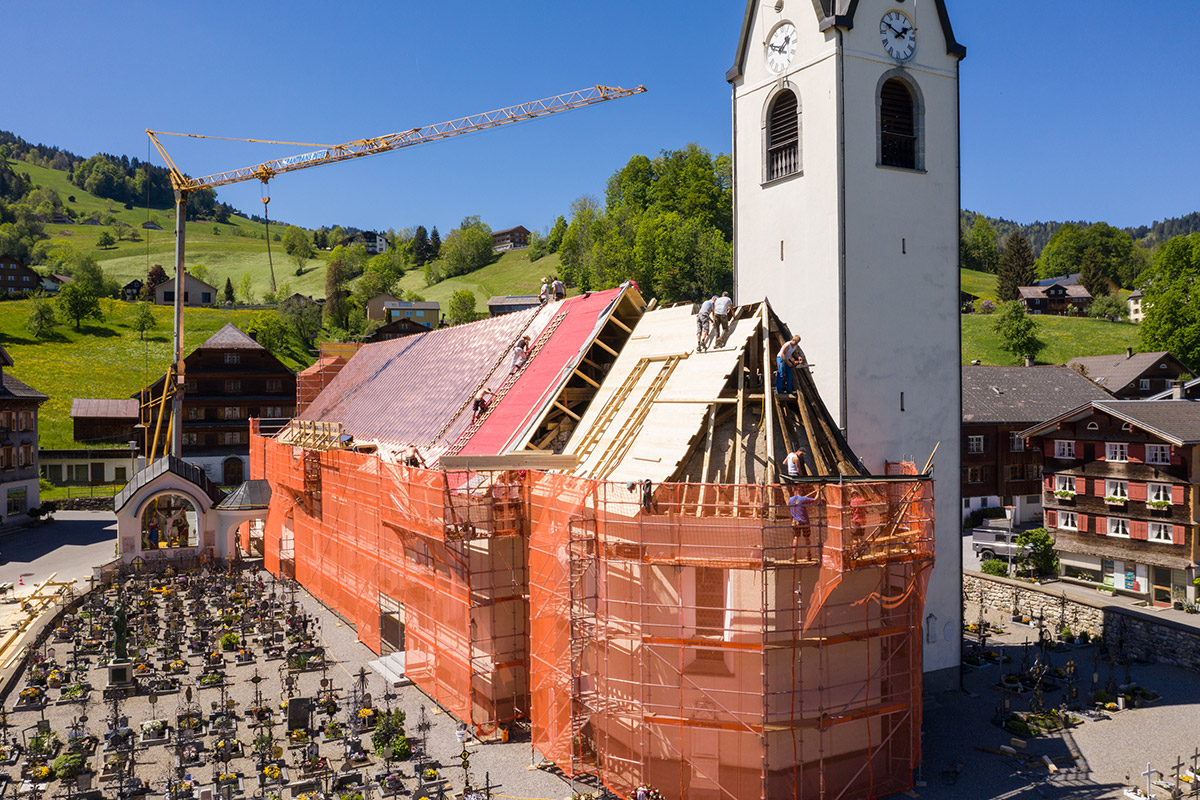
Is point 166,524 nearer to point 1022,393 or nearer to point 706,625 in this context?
point 706,625

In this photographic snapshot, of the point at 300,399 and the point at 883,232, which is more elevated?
the point at 883,232

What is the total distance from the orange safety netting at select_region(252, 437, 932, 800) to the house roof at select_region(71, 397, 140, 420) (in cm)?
6468

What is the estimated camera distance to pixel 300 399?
177ft

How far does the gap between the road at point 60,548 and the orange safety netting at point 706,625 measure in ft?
95.9

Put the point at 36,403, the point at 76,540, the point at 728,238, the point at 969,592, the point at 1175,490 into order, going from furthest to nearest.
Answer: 1. the point at 728,238
2. the point at 36,403
3. the point at 76,540
4. the point at 969,592
5. the point at 1175,490

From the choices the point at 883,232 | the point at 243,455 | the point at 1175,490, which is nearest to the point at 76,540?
the point at 243,455

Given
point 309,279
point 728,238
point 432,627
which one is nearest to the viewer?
point 432,627

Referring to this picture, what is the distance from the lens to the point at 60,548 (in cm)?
5166

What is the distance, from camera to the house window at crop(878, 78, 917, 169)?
27.5 metres

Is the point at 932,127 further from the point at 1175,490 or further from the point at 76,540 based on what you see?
the point at 76,540

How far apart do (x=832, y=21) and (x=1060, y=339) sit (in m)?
89.7

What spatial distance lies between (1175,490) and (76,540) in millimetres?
59656

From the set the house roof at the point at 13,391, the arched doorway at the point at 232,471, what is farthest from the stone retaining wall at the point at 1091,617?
the house roof at the point at 13,391

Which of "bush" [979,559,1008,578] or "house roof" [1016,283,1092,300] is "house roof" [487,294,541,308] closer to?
"house roof" [1016,283,1092,300]
